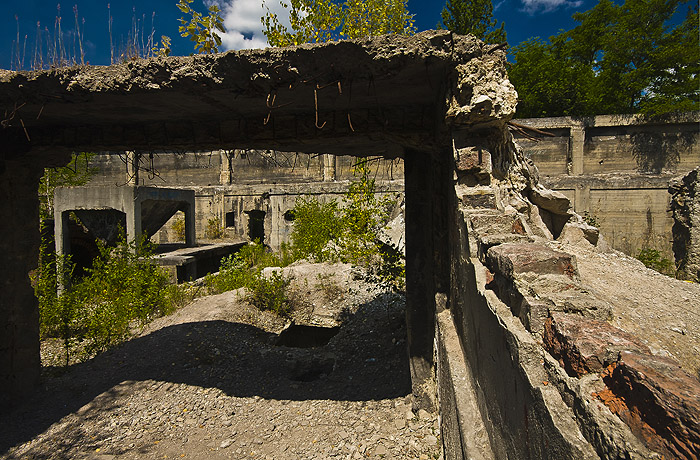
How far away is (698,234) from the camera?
798cm

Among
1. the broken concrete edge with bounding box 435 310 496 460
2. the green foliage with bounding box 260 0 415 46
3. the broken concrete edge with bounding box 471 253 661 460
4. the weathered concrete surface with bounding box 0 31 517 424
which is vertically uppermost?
the green foliage with bounding box 260 0 415 46

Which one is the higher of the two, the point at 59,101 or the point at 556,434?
the point at 59,101

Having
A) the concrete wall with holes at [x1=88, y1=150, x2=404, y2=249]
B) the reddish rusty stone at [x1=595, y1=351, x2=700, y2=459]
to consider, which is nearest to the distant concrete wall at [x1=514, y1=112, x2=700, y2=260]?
the concrete wall with holes at [x1=88, y1=150, x2=404, y2=249]

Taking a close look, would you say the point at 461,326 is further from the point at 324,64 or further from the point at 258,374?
the point at 258,374

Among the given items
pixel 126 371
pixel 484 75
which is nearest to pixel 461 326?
pixel 484 75

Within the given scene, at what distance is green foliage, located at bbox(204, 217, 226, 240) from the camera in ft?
59.3

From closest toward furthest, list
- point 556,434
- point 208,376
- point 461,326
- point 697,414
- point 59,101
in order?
1. point 697,414
2. point 556,434
3. point 461,326
4. point 59,101
5. point 208,376

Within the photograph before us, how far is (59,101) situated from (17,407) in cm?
363

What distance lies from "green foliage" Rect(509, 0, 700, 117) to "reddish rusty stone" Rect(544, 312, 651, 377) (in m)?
16.2

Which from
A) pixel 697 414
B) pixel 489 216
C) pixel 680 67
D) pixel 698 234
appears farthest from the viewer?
pixel 680 67

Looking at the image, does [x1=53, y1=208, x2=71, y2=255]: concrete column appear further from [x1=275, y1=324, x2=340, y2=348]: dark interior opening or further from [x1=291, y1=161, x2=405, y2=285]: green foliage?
[x1=275, y1=324, x2=340, y2=348]: dark interior opening

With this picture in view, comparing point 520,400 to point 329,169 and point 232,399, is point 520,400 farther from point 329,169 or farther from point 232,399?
point 329,169

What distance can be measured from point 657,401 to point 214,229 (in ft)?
62.1

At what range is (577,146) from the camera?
15602 mm
